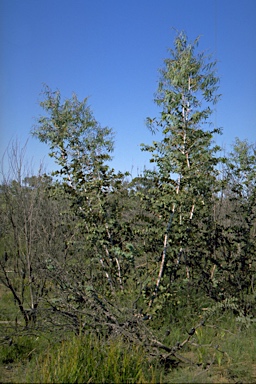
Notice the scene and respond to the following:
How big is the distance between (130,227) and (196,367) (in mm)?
2908

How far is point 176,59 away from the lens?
261 inches

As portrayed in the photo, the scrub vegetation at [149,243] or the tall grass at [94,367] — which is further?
the scrub vegetation at [149,243]

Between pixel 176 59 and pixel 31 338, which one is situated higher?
pixel 176 59

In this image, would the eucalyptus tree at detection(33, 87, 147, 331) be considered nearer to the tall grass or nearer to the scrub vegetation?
the scrub vegetation

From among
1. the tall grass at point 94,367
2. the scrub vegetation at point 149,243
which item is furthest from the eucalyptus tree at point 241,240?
the tall grass at point 94,367

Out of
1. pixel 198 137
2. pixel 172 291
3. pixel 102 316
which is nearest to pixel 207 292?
pixel 172 291

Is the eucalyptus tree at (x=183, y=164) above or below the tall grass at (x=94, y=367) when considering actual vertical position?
above

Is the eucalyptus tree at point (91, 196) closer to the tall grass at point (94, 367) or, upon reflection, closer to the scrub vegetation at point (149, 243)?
the scrub vegetation at point (149, 243)

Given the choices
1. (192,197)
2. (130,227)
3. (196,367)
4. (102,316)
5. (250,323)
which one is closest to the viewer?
(196,367)

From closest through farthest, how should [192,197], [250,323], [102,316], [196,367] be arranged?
→ [196,367] → [102,316] → [250,323] → [192,197]

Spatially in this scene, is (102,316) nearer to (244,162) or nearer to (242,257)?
(242,257)

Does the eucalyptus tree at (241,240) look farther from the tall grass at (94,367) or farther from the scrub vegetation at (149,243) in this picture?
the tall grass at (94,367)

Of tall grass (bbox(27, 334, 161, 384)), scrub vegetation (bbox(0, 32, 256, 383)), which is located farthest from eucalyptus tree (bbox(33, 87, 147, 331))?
tall grass (bbox(27, 334, 161, 384))

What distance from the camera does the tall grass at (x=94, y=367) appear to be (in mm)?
3647
